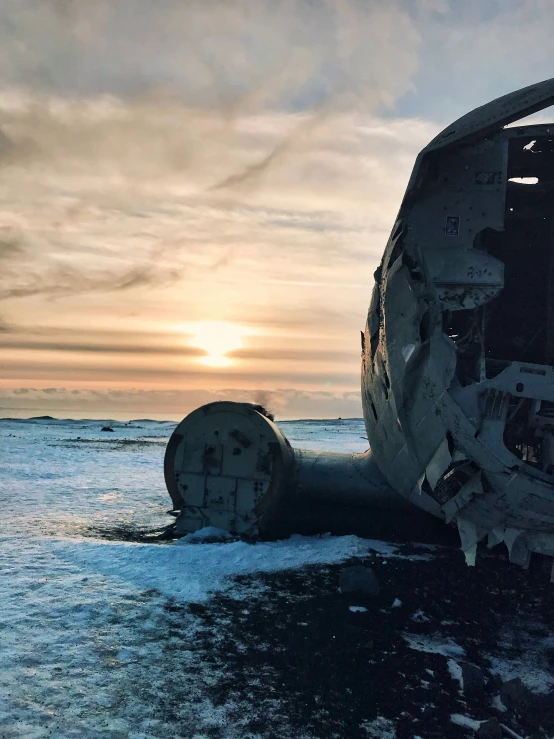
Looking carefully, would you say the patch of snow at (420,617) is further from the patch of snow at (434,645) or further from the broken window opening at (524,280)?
the broken window opening at (524,280)

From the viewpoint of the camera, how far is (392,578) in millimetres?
7305

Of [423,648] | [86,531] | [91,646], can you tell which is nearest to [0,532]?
[86,531]

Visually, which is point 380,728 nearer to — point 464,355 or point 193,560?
point 464,355

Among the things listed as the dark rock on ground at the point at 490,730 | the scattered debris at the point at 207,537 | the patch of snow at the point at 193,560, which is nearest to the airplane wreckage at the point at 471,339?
the dark rock on ground at the point at 490,730

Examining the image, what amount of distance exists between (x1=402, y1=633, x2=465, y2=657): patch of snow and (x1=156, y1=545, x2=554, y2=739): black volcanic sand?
64 millimetres

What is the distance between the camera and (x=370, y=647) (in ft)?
17.2

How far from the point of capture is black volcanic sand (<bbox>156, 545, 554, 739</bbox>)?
13.4ft

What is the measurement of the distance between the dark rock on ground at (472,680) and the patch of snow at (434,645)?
605 millimetres

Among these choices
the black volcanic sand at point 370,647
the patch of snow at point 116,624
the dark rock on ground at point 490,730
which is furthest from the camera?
the black volcanic sand at point 370,647

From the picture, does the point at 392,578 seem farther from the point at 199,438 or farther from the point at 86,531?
the point at 86,531


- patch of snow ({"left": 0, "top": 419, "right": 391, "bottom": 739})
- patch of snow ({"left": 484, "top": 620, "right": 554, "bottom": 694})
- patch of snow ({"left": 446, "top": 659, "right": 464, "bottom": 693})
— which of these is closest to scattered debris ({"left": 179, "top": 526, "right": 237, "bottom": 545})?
patch of snow ({"left": 0, "top": 419, "right": 391, "bottom": 739})

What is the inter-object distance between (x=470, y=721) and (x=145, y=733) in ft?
7.59

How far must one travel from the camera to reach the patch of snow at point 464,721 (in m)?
4.00

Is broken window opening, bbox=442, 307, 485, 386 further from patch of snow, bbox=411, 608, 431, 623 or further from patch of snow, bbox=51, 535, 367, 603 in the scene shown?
patch of snow, bbox=51, 535, 367, 603
